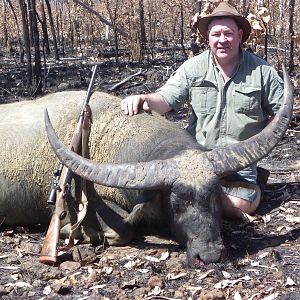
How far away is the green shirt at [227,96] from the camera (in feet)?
18.1

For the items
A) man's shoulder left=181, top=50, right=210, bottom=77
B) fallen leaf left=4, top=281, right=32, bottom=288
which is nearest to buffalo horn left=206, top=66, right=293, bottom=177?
man's shoulder left=181, top=50, right=210, bottom=77

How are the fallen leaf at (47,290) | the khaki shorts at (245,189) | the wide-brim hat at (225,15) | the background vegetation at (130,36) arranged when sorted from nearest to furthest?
the fallen leaf at (47,290), the khaki shorts at (245,189), the wide-brim hat at (225,15), the background vegetation at (130,36)

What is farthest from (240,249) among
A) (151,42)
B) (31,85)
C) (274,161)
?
(151,42)

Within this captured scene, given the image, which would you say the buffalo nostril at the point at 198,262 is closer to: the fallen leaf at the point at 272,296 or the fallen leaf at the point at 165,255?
the fallen leaf at the point at 165,255

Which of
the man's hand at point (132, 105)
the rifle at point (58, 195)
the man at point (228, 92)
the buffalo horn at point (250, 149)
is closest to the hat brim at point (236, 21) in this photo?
the man at point (228, 92)

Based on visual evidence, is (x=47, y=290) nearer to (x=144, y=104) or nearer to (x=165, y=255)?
(x=165, y=255)

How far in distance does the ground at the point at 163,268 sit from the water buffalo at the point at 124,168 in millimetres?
154

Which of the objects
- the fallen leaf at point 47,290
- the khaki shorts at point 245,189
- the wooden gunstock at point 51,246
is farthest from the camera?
the khaki shorts at point 245,189

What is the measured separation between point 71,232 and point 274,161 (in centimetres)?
337

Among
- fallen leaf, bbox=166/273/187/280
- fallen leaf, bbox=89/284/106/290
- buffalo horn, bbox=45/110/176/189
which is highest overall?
buffalo horn, bbox=45/110/176/189

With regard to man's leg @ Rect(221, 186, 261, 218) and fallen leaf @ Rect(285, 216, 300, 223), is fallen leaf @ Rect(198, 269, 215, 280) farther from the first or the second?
fallen leaf @ Rect(285, 216, 300, 223)

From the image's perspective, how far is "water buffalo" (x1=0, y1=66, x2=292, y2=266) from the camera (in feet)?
14.0

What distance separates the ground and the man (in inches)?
15.0

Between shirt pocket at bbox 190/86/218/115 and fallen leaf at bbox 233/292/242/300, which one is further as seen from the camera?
shirt pocket at bbox 190/86/218/115
